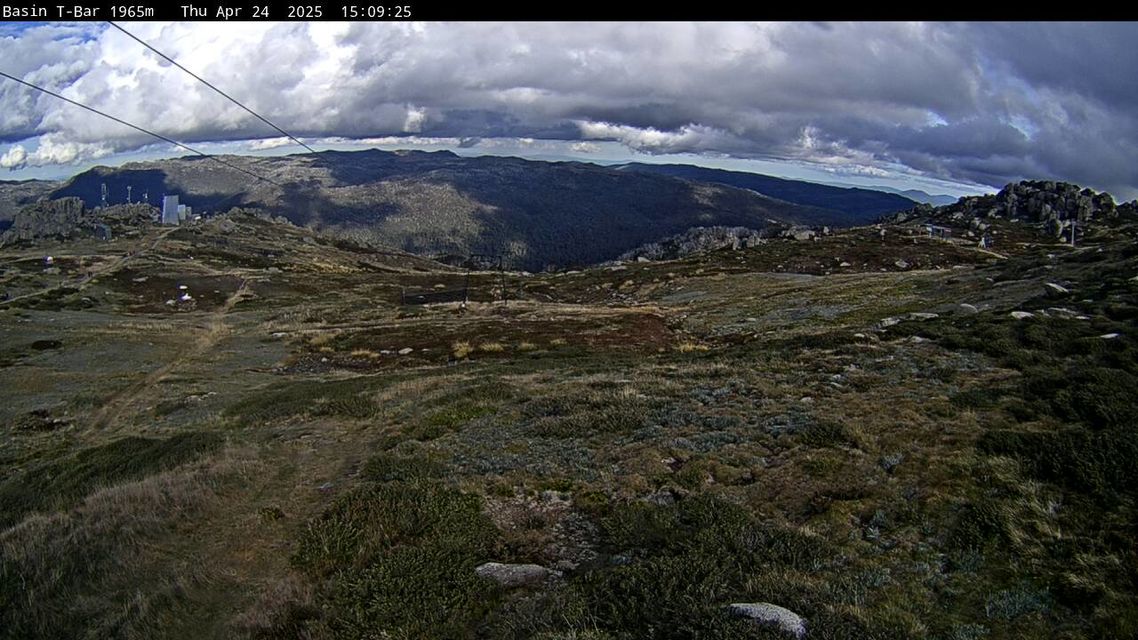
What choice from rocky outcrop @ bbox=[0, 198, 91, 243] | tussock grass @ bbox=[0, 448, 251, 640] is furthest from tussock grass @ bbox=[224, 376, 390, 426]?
rocky outcrop @ bbox=[0, 198, 91, 243]

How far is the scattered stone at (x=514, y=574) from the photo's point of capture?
8.87m

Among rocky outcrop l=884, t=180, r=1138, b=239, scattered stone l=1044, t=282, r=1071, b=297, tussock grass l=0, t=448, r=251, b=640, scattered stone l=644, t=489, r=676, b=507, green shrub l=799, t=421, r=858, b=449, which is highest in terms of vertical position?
rocky outcrop l=884, t=180, r=1138, b=239

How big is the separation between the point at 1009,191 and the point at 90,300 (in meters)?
205

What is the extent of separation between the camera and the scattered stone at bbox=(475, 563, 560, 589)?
887 centimetres

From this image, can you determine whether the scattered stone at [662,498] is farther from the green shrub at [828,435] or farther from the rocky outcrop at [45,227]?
the rocky outcrop at [45,227]

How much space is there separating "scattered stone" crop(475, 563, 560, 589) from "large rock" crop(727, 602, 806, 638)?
3.05 metres

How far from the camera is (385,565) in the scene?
Answer: 30.5 ft

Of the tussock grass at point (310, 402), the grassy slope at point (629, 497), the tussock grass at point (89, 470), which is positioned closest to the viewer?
the grassy slope at point (629, 497)

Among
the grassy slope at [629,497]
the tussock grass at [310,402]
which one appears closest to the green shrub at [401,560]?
the grassy slope at [629,497]

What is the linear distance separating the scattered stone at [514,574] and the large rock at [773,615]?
3053 mm

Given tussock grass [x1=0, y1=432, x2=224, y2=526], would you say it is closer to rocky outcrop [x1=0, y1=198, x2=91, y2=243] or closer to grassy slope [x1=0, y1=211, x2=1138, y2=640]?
grassy slope [x1=0, y1=211, x2=1138, y2=640]

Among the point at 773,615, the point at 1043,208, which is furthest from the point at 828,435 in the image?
the point at 1043,208
